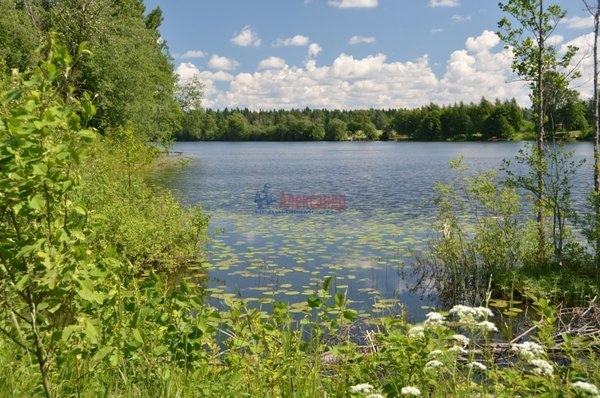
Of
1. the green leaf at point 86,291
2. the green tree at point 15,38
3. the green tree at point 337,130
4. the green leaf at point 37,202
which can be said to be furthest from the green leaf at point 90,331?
the green tree at point 337,130

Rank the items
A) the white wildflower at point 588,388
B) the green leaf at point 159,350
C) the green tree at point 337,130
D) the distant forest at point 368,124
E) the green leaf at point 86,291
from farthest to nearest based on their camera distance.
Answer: the green tree at point 337,130, the distant forest at point 368,124, the green leaf at point 159,350, the green leaf at point 86,291, the white wildflower at point 588,388

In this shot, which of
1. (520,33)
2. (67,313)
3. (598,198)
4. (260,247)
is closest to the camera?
(67,313)

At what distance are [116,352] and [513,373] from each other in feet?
7.15

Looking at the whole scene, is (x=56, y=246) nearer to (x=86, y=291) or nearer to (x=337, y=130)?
(x=86, y=291)

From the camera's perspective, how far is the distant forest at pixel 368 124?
313 ft

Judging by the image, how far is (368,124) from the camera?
5276 inches

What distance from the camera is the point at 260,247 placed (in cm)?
1327

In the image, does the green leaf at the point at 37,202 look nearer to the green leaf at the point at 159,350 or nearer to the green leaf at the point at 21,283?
the green leaf at the point at 21,283

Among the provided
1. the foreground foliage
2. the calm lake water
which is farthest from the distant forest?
the foreground foliage

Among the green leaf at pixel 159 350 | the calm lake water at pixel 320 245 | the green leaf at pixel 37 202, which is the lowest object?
the calm lake water at pixel 320 245

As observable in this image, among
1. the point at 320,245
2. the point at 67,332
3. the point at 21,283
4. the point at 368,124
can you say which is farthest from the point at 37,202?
the point at 368,124

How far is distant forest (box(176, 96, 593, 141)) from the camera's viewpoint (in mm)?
95312

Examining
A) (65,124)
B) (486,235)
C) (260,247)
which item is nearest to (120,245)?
(260,247)

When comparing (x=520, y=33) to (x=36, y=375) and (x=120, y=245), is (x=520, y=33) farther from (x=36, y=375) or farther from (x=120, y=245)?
(x=36, y=375)
